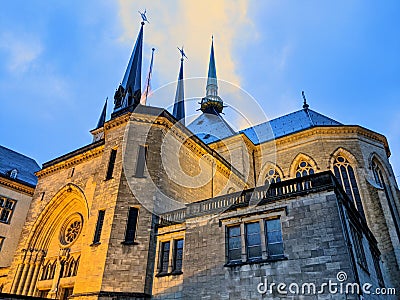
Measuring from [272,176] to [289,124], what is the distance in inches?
235

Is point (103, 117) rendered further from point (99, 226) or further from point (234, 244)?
point (234, 244)

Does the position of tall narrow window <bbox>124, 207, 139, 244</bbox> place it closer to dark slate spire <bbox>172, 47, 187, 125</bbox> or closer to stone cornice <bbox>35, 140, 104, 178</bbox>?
stone cornice <bbox>35, 140, 104, 178</bbox>

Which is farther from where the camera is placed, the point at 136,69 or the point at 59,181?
the point at 136,69

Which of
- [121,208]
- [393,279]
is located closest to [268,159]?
[393,279]

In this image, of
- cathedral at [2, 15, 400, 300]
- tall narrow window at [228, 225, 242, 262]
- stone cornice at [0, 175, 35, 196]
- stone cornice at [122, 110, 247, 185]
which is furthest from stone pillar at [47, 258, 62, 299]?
tall narrow window at [228, 225, 242, 262]

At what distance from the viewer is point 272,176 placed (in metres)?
24.2

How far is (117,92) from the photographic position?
59.1 feet

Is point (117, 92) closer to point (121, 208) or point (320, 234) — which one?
point (121, 208)

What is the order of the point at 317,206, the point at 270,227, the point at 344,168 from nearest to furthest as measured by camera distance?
the point at 317,206 → the point at 270,227 → the point at 344,168

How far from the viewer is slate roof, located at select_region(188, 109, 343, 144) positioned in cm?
2586

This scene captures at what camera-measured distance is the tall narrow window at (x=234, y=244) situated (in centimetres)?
1059

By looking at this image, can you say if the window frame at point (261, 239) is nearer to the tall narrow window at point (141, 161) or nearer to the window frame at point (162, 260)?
the window frame at point (162, 260)

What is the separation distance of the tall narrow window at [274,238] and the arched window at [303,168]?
13275 millimetres

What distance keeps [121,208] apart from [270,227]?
6.34 metres
